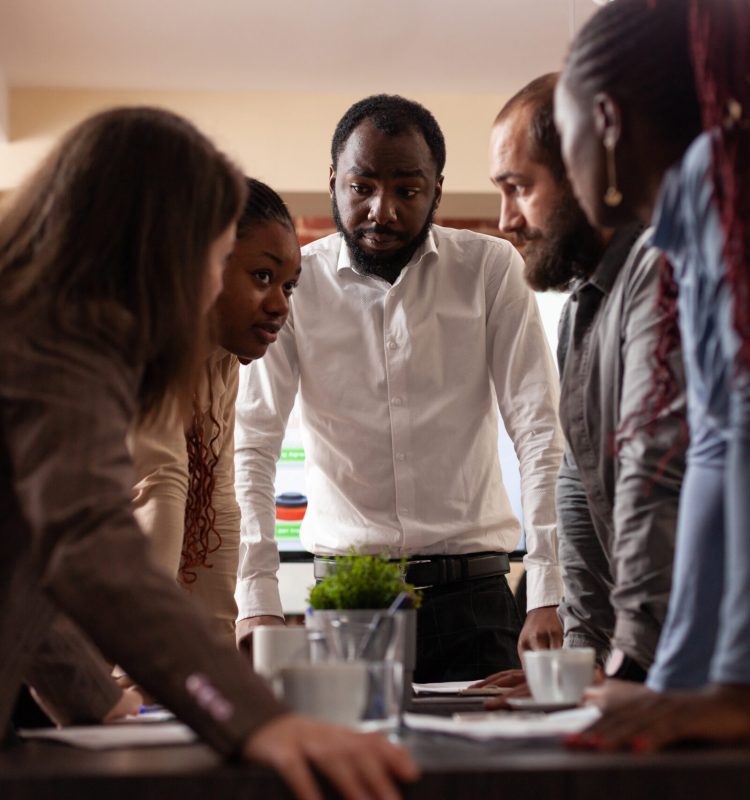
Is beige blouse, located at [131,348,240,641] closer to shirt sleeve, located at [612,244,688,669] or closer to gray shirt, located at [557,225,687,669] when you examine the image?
gray shirt, located at [557,225,687,669]

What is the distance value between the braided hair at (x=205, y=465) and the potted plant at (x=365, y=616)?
0.74 meters

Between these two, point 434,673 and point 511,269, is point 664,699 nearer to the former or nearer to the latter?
point 434,673

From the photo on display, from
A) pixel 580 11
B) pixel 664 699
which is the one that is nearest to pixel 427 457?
pixel 664 699

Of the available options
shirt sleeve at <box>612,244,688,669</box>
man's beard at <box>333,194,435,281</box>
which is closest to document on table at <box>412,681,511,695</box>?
shirt sleeve at <box>612,244,688,669</box>

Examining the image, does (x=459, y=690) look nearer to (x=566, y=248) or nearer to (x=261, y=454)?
(x=566, y=248)

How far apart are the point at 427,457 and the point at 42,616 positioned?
4.58ft

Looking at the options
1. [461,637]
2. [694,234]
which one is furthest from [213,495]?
[694,234]

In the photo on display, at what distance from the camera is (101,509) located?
2.61 ft

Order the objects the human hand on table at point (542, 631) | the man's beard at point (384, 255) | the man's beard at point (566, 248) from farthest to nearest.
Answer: the man's beard at point (384, 255)
the human hand on table at point (542, 631)
the man's beard at point (566, 248)

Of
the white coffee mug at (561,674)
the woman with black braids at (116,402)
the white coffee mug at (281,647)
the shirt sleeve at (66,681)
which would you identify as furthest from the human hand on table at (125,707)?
the white coffee mug at (561,674)

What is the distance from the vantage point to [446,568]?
214 cm

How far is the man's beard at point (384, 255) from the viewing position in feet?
7.74

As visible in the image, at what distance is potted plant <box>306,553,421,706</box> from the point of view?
103cm

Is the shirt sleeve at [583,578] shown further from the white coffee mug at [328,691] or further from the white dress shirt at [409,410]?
the white coffee mug at [328,691]
